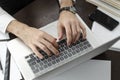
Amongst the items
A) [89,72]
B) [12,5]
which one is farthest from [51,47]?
[12,5]

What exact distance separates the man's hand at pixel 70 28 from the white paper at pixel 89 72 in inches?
4.2

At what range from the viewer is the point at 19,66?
0.78 meters

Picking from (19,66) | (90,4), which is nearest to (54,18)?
(90,4)

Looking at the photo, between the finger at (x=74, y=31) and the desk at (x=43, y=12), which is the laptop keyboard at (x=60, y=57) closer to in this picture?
the finger at (x=74, y=31)

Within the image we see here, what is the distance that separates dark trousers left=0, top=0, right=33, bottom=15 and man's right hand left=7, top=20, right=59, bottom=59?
14cm

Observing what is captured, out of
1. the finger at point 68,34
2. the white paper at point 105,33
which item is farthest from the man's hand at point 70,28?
the white paper at point 105,33

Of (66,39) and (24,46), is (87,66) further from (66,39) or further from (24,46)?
(24,46)

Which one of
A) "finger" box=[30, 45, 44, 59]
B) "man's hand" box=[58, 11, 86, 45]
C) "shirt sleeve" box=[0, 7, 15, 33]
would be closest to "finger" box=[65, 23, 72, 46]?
"man's hand" box=[58, 11, 86, 45]

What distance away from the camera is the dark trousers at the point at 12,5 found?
1.05 meters

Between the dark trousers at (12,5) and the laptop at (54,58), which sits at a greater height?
the dark trousers at (12,5)

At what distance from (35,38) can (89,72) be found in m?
0.23

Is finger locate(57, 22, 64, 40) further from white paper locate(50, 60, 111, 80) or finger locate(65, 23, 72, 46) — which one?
white paper locate(50, 60, 111, 80)

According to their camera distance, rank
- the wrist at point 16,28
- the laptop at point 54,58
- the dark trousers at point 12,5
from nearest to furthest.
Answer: the laptop at point 54,58, the wrist at point 16,28, the dark trousers at point 12,5

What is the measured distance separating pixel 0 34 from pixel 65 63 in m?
0.36
